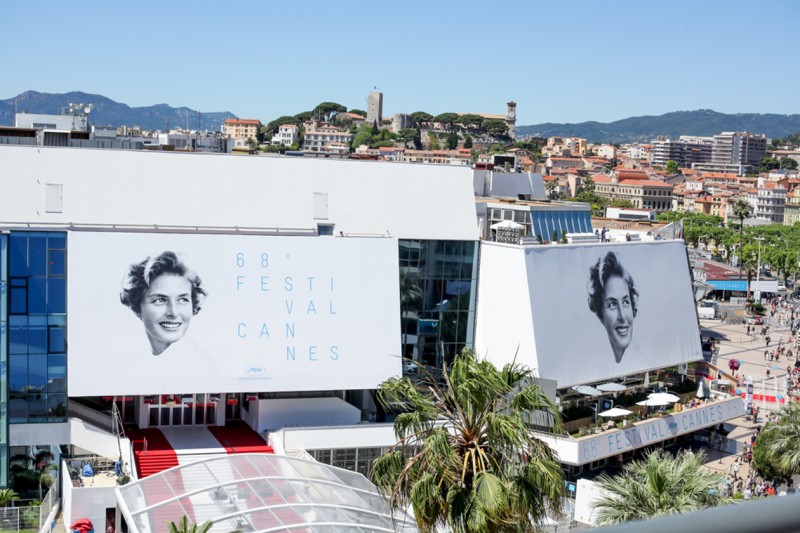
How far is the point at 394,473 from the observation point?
1590 cm

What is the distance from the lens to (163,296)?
95.5ft

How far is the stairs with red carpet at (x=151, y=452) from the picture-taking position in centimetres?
2622

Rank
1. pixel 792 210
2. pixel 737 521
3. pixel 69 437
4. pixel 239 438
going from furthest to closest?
pixel 792 210 < pixel 239 438 < pixel 69 437 < pixel 737 521

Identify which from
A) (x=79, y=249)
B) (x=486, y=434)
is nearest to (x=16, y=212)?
(x=79, y=249)

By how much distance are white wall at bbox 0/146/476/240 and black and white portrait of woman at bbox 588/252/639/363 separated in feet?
18.3

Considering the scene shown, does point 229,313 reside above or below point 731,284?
above

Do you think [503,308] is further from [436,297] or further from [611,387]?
[611,387]

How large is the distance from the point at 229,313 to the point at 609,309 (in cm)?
1436

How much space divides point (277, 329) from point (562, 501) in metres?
14.8

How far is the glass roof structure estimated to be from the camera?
750 inches

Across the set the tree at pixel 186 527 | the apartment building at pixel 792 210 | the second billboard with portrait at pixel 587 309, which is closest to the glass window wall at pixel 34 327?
the tree at pixel 186 527

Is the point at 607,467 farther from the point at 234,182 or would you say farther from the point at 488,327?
the point at 234,182

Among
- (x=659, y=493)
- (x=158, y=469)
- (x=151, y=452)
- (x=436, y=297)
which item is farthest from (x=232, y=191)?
(x=659, y=493)

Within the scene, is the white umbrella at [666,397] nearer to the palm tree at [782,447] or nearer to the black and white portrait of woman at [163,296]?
the palm tree at [782,447]
